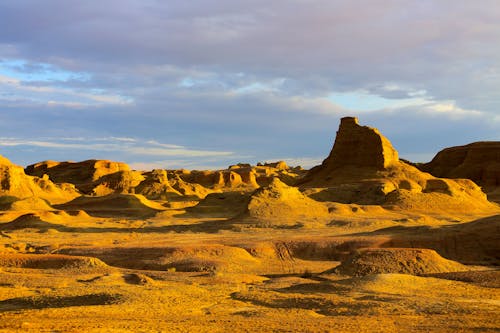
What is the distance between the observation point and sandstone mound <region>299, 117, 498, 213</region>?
53094 mm

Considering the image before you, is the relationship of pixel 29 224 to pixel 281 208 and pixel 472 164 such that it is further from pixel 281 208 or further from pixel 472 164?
pixel 472 164

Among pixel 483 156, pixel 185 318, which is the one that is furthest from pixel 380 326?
pixel 483 156

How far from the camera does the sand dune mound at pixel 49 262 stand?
2262cm

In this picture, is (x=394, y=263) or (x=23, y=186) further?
(x=23, y=186)

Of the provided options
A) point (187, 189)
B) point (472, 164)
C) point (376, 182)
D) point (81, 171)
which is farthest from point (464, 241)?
point (81, 171)

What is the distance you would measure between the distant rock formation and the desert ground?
376 inches

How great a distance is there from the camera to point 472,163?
80375 millimetres

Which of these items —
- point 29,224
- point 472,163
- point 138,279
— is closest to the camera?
point 138,279

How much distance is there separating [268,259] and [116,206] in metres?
34.4

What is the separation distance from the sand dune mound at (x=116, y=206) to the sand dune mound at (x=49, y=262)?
28.8m

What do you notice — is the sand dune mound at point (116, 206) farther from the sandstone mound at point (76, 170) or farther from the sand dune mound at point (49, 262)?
the sandstone mound at point (76, 170)

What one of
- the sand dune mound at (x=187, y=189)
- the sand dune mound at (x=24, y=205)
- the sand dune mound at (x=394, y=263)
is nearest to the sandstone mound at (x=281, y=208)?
the sand dune mound at (x=394, y=263)

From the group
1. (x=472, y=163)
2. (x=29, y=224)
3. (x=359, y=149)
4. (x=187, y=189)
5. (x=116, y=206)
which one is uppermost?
(x=359, y=149)

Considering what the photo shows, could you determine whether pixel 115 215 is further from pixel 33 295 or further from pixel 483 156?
pixel 483 156
